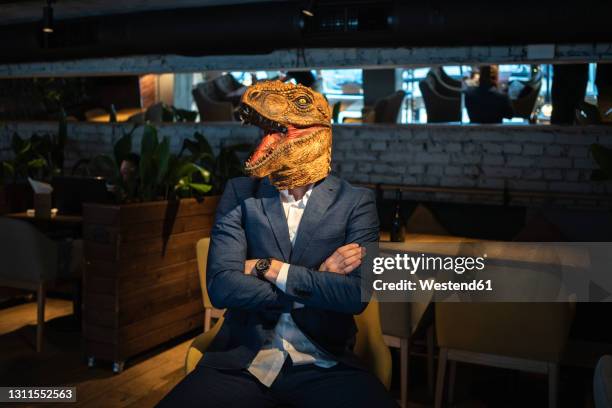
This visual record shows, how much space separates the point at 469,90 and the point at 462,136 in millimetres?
762

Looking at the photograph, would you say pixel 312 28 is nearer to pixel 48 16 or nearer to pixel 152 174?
pixel 152 174

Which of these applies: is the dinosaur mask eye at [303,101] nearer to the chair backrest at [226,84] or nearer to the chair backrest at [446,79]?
the chair backrest at [446,79]

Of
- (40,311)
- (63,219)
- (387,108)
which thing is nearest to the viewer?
(40,311)

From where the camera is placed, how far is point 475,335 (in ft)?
8.59

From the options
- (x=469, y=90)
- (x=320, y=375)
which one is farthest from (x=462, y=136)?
(x=320, y=375)

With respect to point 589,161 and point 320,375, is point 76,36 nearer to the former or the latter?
point 589,161

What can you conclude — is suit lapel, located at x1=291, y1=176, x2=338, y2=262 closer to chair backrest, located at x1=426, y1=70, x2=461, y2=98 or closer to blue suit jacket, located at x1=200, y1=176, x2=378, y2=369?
blue suit jacket, located at x1=200, y1=176, x2=378, y2=369

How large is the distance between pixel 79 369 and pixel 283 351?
2.23 meters

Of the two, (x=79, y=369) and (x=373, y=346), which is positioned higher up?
(x=373, y=346)

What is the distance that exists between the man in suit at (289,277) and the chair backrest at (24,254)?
7.22 feet

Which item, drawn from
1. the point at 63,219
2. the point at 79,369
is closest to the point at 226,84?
the point at 63,219

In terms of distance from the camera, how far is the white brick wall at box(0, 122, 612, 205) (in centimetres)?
404

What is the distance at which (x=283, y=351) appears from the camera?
1.66 metres

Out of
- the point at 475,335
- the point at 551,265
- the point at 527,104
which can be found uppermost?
the point at 527,104
